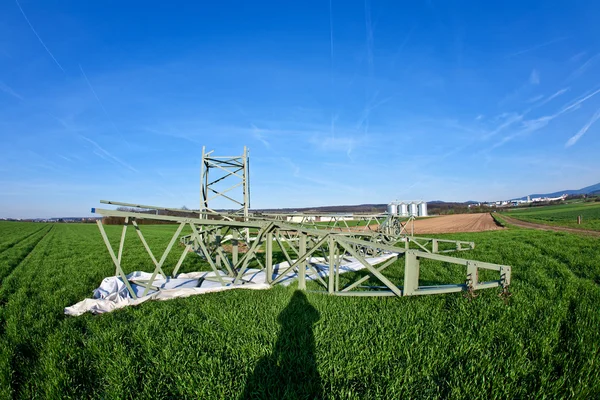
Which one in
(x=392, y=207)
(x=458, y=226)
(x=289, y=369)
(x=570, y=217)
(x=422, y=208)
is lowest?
(x=458, y=226)

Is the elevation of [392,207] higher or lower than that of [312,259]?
higher

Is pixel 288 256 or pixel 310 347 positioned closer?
pixel 310 347

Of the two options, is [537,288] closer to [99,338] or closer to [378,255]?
[378,255]

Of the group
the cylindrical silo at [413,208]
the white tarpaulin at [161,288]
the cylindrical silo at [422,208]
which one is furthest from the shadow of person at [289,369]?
the cylindrical silo at [422,208]

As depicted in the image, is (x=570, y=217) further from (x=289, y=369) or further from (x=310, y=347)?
(x=289, y=369)

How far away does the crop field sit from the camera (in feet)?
9.77

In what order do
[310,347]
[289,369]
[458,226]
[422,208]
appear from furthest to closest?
1. [458,226]
2. [422,208]
3. [310,347]
4. [289,369]

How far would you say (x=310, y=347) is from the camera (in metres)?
3.75

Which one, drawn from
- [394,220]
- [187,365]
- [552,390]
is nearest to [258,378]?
[187,365]

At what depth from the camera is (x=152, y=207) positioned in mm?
7012

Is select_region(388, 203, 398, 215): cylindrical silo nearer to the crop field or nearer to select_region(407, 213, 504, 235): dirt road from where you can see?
select_region(407, 213, 504, 235): dirt road

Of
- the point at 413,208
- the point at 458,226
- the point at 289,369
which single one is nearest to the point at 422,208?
the point at 413,208

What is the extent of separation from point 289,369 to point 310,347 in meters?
0.55

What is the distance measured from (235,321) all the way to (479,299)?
185 inches
